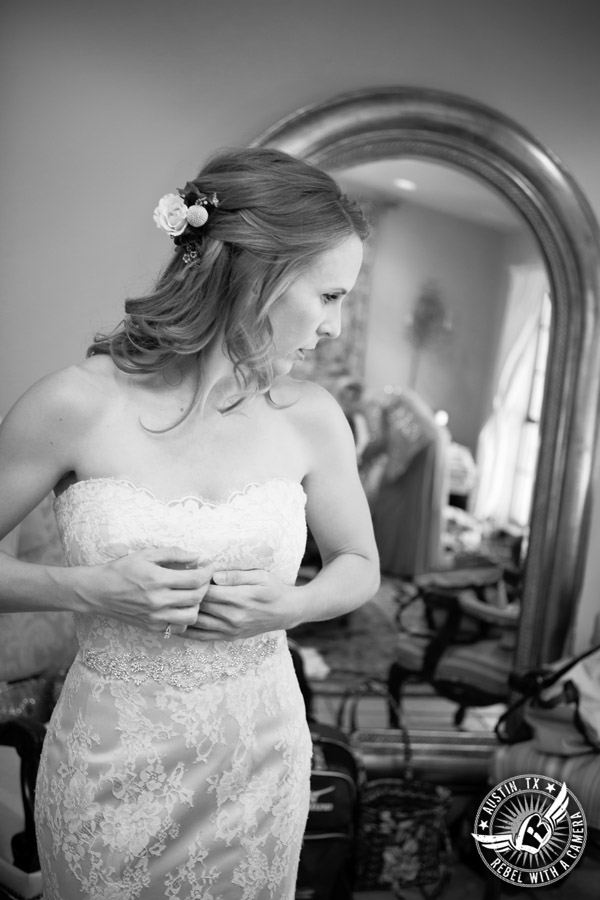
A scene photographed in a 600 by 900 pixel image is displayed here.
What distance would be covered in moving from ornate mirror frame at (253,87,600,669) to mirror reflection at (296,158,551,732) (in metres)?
0.05

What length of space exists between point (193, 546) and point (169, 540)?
4 centimetres

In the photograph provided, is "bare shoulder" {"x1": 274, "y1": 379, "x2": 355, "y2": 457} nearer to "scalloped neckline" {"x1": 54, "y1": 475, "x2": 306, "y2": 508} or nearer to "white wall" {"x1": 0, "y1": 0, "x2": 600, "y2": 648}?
"scalloped neckline" {"x1": 54, "y1": 475, "x2": 306, "y2": 508}

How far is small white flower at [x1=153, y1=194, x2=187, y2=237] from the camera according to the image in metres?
1.68

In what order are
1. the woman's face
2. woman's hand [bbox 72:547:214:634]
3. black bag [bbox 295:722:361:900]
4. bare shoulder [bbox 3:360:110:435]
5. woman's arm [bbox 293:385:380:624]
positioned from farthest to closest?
black bag [bbox 295:722:361:900] → woman's arm [bbox 293:385:380:624] → the woman's face → bare shoulder [bbox 3:360:110:435] → woman's hand [bbox 72:547:214:634]

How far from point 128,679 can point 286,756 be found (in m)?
0.34

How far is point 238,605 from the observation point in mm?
1507

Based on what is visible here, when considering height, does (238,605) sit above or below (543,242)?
→ below

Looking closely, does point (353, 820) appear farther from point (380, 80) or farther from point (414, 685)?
point (380, 80)

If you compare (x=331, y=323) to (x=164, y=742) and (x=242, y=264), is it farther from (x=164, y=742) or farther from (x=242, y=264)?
(x=164, y=742)

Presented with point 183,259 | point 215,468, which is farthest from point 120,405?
point 183,259

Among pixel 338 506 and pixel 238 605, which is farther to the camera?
pixel 338 506

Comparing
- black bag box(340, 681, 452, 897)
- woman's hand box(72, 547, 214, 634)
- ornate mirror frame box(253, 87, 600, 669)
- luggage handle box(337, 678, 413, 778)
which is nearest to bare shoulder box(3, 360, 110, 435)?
woman's hand box(72, 547, 214, 634)
